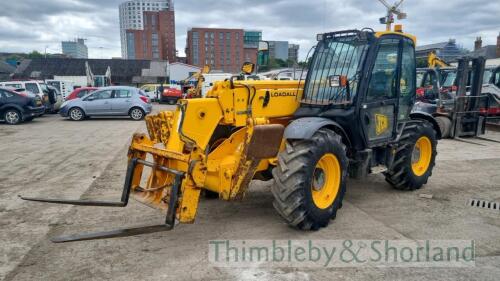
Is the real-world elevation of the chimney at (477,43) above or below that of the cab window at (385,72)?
above

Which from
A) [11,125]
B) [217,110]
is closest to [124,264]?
[217,110]

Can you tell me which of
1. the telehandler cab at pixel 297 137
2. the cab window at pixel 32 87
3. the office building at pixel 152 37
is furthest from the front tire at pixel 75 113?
the office building at pixel 152 37

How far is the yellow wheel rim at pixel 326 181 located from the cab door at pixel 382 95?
33.0 inches

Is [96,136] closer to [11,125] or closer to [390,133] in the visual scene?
[11,125]

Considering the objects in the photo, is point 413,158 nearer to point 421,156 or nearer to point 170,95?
point 421,156

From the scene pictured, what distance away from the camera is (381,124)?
5.93m

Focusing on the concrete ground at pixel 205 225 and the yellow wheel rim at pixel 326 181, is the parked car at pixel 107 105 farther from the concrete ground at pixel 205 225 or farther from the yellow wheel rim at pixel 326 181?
the yellow wheel rim at pixel 326 181

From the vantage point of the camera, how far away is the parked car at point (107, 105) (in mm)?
18203

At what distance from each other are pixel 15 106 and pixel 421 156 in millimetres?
15944

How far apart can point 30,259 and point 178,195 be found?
1697mm

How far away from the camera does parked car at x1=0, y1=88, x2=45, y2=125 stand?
16.7 m

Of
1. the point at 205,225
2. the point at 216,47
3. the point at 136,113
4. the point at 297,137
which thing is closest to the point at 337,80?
the point at 297,137

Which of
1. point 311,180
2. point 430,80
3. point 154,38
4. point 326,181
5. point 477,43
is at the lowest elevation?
point 326,181

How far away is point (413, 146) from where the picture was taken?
251 inches
